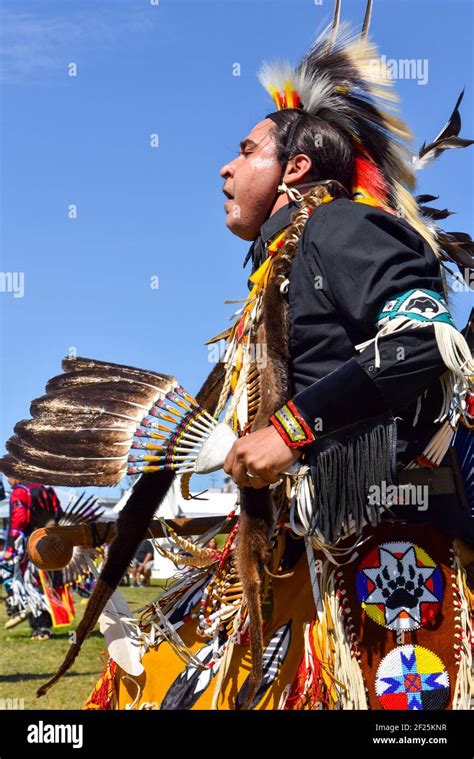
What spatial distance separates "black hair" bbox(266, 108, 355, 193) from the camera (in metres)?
2.76

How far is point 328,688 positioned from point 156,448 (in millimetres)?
806

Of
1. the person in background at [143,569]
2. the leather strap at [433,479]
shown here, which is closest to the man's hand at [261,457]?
the leather strap at [433,479]

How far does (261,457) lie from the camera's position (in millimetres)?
2213

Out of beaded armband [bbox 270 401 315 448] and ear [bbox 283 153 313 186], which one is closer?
beaded armband [bbox 270 401 315 448]

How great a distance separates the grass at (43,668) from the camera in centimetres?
683

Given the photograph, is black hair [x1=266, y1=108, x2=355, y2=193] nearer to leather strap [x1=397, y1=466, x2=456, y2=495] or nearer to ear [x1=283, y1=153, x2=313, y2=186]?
ear [x1=283, y1=153, x2=313, y2=186]

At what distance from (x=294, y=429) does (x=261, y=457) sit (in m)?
0.10

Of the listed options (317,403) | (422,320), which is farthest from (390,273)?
(317,403)

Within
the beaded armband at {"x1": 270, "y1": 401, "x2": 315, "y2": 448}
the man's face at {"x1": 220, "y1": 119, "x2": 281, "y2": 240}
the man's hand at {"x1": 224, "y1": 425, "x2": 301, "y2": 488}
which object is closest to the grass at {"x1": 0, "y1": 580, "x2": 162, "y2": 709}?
the man's face at {"x1": 220, "y1": 119, "x2": 281, "y2": 240}

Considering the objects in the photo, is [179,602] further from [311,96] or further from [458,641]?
[311,96]

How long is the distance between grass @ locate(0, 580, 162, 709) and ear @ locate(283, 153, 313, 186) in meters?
4.65
